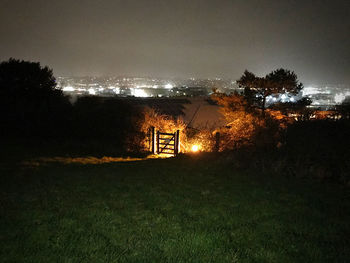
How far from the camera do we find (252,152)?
9891 mm

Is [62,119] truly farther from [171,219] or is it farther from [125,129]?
[171,219]

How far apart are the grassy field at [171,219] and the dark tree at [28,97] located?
1448 centimetres

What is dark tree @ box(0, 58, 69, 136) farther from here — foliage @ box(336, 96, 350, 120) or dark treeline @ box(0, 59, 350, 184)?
foliage @ box(336, 96, 350, 120)

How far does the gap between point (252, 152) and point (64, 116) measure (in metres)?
16.6

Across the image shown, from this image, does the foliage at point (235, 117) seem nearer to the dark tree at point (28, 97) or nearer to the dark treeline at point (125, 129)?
the dark treeline at point (125, 129)

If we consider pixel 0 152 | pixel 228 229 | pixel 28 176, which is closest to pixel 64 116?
pixel 0 152

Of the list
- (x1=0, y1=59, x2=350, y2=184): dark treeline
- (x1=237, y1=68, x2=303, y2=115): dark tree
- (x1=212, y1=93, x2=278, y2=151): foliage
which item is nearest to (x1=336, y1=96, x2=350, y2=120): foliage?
(x1=0, y1=59, x2=350, y2=184): dark treeline

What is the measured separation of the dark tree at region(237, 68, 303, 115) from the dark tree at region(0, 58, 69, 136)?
51.3ft

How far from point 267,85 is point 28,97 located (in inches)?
823

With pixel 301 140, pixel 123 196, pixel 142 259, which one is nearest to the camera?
pixel 142 259

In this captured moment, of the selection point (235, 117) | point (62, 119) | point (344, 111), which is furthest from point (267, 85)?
point (62, 119)

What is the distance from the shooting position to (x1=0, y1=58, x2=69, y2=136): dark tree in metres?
20.6

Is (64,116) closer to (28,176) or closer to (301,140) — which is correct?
(28,176)

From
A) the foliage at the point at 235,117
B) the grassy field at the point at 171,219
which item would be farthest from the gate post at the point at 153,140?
the grassy field at the point at 171,219
